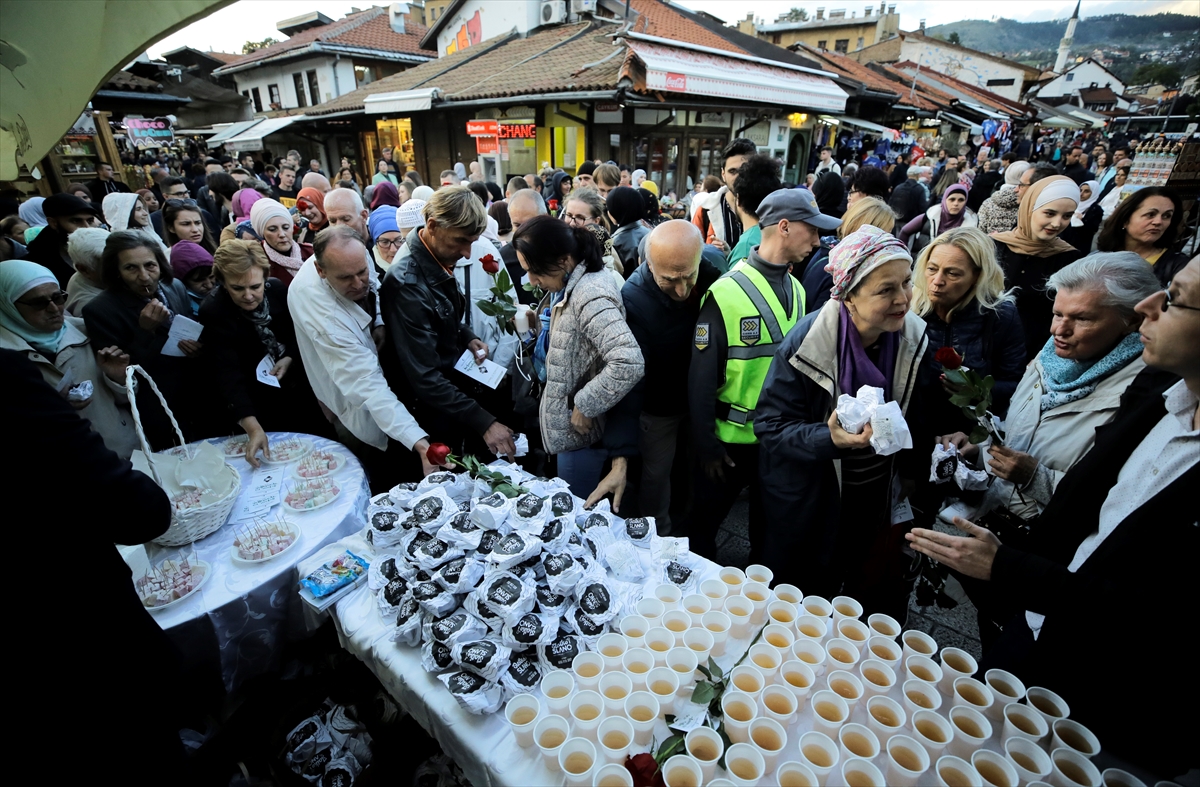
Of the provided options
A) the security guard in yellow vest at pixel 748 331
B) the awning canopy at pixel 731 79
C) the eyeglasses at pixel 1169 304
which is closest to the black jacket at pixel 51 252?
the security guard in yellow vest at pixel 748 331

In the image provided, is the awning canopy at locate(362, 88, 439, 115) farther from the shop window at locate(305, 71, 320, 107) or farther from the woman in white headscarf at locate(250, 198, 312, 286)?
the woman in white headscarf at locate(250, 198, 312, 286)

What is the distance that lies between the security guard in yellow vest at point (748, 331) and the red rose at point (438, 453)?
1.22 m

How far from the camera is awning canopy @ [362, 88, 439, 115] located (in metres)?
13.7

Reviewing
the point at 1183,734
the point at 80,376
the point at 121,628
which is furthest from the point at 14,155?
the point at 1183,734

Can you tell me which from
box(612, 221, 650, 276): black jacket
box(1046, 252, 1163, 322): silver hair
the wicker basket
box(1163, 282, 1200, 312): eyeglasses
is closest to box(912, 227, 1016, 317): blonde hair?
box(1046, 252, 1163, 322): silver hair

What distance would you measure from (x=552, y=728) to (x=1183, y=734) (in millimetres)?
1476

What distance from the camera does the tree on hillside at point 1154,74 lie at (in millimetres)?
35206

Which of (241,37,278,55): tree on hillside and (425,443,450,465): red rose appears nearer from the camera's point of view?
(425,443,450,465): red rose

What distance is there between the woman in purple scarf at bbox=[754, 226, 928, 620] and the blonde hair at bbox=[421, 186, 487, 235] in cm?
168

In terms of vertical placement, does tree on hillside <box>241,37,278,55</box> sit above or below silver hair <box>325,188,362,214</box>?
above

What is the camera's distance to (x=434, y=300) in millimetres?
2723

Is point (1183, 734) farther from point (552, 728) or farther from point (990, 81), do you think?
point (990, 81)

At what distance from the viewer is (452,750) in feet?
5.05

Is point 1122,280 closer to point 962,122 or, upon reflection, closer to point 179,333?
point 179,333
